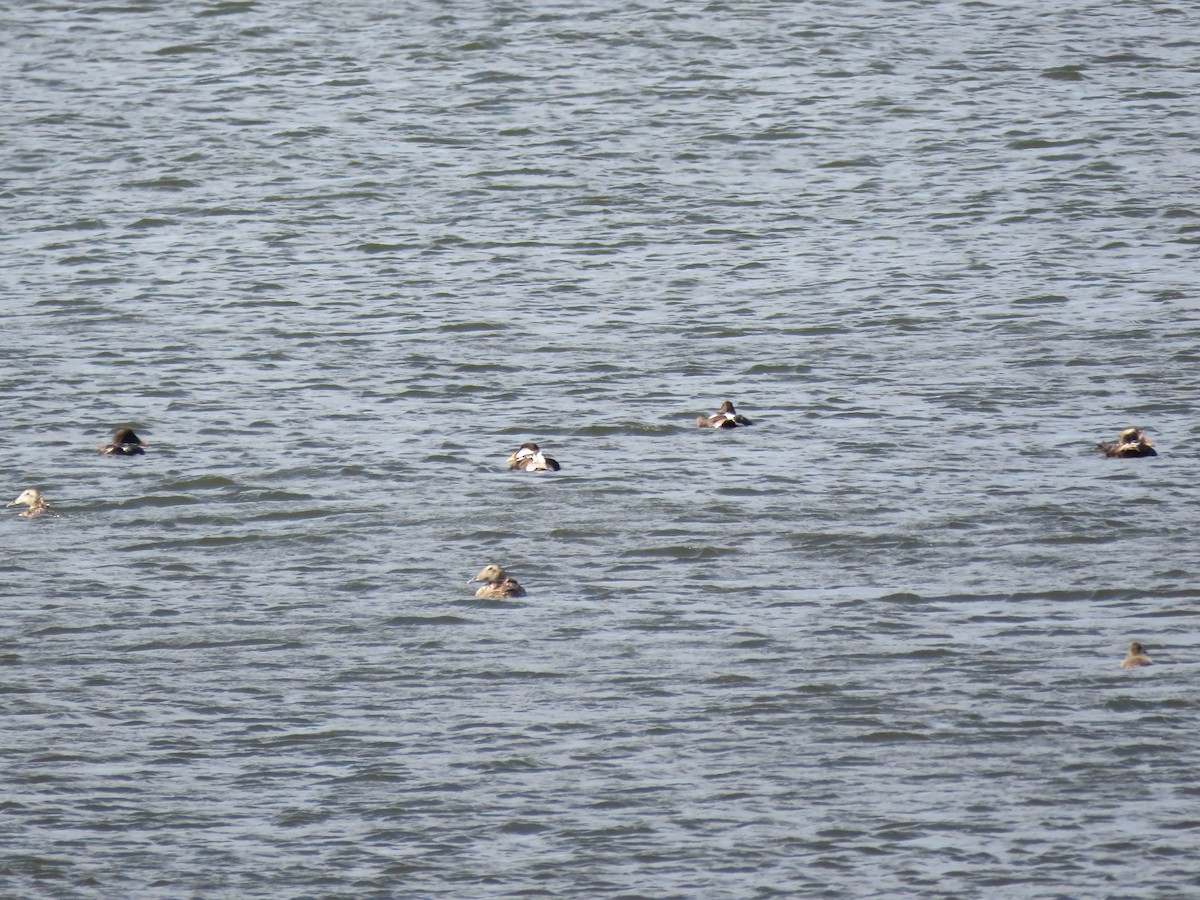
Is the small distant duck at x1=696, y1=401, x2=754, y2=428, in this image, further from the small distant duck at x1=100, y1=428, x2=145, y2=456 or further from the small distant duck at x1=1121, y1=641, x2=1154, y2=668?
the small distant duck at x1=1121, y1=641, x2=1154, y2=668

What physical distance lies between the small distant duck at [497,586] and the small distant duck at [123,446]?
5349 millimetres

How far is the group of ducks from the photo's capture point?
16594 millimetres

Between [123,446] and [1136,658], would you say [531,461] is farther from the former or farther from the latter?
[1136,658]

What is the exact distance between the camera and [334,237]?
29.1 m

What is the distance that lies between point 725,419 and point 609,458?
1.25m

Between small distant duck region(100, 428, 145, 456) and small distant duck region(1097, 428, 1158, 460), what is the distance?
9.13m

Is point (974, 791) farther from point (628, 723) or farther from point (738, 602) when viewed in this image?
point (738, 602)

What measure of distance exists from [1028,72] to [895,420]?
52.3 feet

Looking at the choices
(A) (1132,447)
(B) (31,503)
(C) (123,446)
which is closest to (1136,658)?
(A) (1132,447)

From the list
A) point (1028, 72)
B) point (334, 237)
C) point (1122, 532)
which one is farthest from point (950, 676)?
point (1028, 72)

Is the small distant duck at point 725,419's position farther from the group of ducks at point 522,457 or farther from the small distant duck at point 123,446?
the small distant duck at point 123,446

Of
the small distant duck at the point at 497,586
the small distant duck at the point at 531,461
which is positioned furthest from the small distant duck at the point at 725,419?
the small distant duck at the point at 497,586

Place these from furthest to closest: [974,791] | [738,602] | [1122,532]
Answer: [1122,532]
[738,602]
[974,791]

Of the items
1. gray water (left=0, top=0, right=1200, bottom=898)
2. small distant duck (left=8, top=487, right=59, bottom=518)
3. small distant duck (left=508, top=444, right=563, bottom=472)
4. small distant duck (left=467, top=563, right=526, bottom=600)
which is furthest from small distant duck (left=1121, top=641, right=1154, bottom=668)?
small distant duck (left=8, top=487, right=59, bottom=518)
